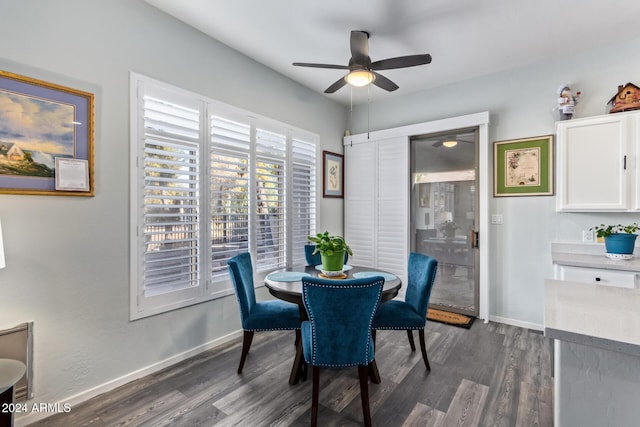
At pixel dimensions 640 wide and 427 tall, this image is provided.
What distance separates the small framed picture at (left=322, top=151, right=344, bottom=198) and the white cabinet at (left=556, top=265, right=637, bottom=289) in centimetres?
274

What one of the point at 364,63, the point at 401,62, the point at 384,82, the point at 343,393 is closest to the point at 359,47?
the point at 364,63

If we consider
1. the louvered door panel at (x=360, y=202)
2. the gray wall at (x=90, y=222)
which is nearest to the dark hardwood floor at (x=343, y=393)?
the gray wall at (x=90, y=222)

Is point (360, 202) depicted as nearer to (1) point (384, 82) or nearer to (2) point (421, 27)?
(1) point (384, 82)

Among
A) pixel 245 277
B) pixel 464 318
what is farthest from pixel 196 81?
pixel 464 318

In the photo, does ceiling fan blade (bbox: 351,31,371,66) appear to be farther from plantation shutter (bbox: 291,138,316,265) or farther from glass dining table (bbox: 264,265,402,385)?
glass dining table (bbox: 264,265,402,385)

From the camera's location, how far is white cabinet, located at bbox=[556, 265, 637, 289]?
7.91ft

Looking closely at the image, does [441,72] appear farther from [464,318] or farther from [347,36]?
[464,318]

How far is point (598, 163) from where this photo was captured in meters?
2.79

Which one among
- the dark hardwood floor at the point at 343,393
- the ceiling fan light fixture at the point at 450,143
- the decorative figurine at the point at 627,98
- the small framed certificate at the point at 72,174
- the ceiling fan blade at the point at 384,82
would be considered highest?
the ceiling fan blade at the point at 384,82

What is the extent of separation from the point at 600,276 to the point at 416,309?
154 centimetres

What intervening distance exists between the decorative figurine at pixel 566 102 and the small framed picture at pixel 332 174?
2.64 meters

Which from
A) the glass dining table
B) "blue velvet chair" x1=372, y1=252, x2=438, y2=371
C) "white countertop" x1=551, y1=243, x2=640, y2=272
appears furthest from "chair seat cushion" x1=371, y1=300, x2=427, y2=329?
"white countertop" x1=551, y1=243, x2=640, y2=272

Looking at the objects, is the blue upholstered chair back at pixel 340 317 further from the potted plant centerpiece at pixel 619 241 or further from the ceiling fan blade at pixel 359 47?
the potted plant centerpiece at pixel 619 241

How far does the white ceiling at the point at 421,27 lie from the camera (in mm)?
2391
